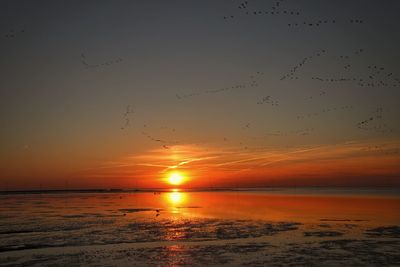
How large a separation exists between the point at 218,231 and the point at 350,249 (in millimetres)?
10383

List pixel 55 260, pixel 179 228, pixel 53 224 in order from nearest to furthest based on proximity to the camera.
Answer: pixel 55 260, pixel 179 228, pixel 53 224

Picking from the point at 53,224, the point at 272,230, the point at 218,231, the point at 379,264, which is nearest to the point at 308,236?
the point at 272,230

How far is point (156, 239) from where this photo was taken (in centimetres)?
2620

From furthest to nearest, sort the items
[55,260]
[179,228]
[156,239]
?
[179,228] → [156,239] → [55,260]

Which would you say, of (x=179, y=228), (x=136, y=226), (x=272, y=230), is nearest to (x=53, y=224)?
(x=136, y=226)

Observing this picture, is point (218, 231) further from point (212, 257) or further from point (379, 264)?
point (379, 264)

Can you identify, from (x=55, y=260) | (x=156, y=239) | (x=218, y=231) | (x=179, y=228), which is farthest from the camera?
(x=179, y=228)

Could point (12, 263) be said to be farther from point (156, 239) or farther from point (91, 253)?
point (156, 239)

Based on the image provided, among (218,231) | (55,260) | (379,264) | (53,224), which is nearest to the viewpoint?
(379,264)

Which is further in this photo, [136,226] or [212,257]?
[136,226]

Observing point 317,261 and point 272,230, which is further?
point 272,230

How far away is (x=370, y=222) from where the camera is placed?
34875mm

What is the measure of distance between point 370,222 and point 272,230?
1045cm

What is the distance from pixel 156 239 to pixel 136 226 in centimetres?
815
